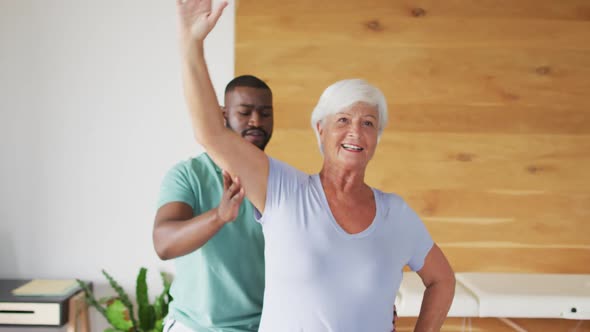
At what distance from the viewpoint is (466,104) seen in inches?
116

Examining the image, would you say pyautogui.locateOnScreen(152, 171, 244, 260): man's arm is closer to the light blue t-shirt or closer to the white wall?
the light blue t-shirt

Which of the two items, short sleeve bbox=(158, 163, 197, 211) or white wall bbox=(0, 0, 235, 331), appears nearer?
short sleeve bbox=(158, 163, 197, 211)

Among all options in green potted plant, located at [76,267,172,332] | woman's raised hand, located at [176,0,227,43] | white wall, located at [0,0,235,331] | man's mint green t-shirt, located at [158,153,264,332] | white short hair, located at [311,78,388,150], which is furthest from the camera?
white wall, located at [0,0,235,331]

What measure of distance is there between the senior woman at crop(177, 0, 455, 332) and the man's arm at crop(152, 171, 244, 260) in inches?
0.7

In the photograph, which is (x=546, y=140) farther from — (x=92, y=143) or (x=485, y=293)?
(x=92, y=143)

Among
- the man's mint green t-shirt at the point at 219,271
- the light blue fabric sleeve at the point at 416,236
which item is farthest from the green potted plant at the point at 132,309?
the light blue fabric sleeve at the point at 416,236

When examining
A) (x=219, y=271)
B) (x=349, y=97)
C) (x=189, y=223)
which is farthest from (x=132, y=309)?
(x=349, y=97)

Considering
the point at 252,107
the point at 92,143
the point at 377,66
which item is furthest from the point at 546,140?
the point at 92,143

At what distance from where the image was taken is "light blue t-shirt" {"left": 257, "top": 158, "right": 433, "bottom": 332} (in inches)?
45.1

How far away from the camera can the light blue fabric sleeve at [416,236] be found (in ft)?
4.31

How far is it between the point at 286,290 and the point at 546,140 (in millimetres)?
2325

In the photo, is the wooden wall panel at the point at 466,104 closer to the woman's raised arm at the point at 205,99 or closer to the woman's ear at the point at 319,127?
the woman's ear at the point at 319,127

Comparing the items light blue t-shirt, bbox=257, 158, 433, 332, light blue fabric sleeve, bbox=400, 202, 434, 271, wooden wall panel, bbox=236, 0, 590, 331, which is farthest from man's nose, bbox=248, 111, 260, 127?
wooden wall panel, bbox=236, 0, 590, 331

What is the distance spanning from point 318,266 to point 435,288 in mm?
492
